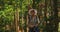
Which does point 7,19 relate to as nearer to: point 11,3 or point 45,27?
point 11,3

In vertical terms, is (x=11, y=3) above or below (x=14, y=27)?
above

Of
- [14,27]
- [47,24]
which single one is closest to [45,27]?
[47,24]

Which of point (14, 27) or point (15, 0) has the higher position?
point (15, 0)

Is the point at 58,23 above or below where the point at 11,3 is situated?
below

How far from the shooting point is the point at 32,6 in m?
4.97

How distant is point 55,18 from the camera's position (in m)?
5.07

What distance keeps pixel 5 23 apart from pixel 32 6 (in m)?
0.45

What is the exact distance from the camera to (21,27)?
5.00 metres

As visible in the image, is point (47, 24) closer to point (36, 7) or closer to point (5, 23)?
point (36, 7)

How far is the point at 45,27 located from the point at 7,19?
22.1 inches

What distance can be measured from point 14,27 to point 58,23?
646 mm

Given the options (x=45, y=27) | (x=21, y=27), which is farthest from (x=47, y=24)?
(x=21, y=27)

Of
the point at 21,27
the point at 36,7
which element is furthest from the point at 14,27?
the point at 36,7

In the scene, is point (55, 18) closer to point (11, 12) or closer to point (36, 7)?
point (36, 7)
